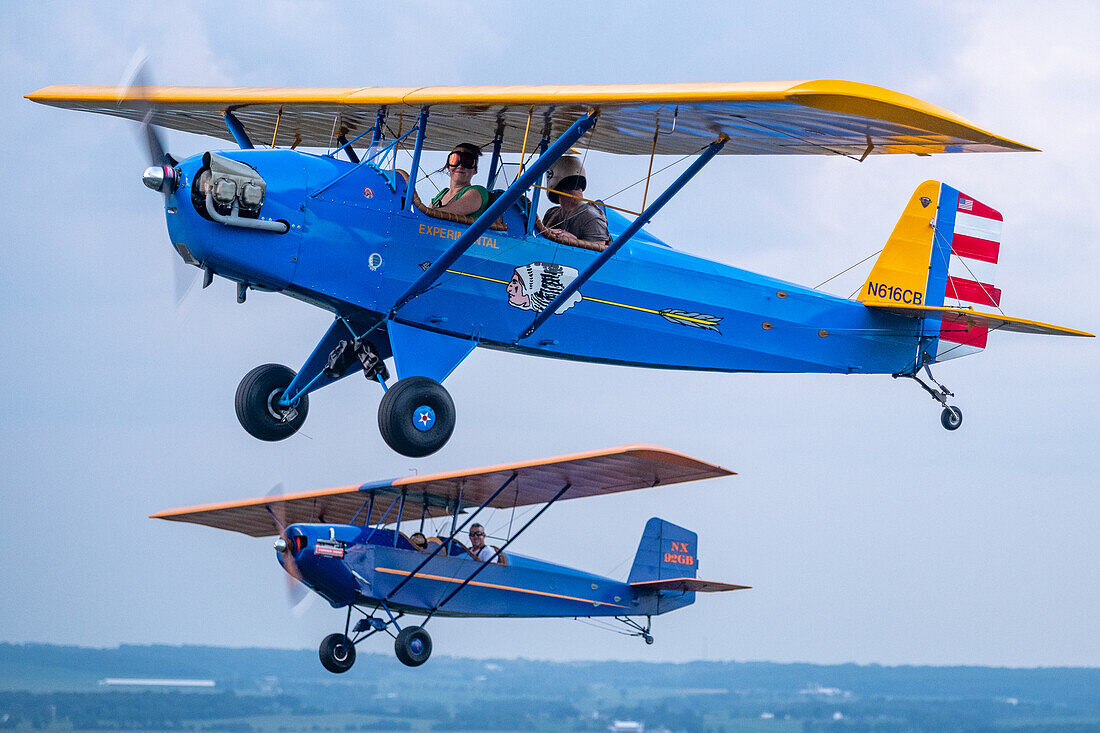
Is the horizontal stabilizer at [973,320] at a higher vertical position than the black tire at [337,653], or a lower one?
higher

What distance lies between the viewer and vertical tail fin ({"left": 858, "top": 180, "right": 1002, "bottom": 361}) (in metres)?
17.1

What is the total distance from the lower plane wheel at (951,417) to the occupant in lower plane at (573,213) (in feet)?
16.4

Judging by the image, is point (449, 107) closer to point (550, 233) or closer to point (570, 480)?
point (550, 233)

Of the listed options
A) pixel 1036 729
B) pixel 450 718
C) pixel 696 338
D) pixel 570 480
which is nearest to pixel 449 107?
pixel 696 338

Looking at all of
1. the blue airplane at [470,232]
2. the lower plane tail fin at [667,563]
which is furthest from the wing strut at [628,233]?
the lower plane tail fin at [667,563]

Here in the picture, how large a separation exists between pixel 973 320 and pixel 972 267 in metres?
2.24

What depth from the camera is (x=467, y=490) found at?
2058cm

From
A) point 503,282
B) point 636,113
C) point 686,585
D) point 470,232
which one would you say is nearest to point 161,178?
point 470,232

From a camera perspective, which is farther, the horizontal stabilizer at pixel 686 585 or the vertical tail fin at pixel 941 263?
the horizontal stabilizer at pixel 686 585

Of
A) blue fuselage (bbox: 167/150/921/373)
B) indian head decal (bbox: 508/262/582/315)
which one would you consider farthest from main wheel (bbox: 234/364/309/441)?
indian head decal (bbox: 508/262/582/315)

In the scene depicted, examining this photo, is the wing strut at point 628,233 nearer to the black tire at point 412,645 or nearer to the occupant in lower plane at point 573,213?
the occupant in lower plane at point 573,213

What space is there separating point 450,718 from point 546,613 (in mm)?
32641

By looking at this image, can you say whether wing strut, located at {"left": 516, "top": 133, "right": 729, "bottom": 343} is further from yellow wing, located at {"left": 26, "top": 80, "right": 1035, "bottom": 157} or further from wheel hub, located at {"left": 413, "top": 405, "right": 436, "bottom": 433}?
wheel hub, located at {"left": 413, "top": 405, "right": 436, "bottom": 433}

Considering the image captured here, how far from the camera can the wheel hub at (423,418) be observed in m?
12.4
